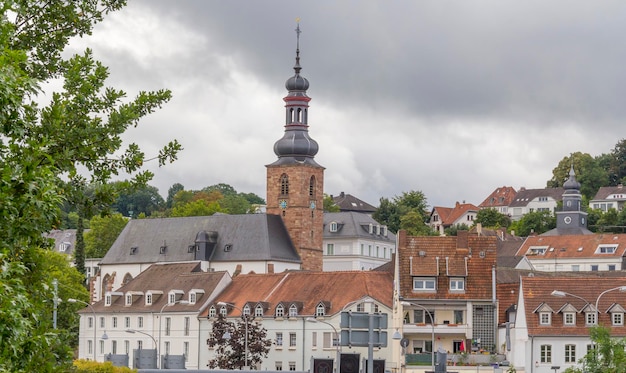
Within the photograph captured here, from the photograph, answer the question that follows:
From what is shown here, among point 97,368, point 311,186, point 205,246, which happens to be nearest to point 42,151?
point 97,368

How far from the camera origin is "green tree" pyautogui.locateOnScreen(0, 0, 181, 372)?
19.2 meters

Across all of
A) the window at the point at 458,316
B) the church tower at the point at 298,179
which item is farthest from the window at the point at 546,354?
the church tower at the point at 298,179

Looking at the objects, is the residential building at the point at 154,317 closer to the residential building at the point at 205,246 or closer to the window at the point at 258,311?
the window at the point at 258,311

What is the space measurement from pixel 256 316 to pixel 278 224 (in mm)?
41737

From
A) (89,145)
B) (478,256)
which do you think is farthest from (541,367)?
(89,145)

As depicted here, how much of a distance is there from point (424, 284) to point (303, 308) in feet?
39.5

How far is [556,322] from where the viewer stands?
9812 centimetres

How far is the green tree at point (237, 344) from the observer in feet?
363

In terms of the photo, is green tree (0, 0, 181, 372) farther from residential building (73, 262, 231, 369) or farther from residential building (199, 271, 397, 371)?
residential building (73, 262, 231, 369)

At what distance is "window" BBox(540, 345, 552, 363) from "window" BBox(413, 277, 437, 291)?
14.7m

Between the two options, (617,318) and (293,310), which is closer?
(617,318)

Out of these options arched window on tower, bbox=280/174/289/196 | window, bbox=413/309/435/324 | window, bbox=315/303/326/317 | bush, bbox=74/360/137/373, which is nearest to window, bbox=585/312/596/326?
window, bbox=413/309/435/324

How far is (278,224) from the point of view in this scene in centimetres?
16200

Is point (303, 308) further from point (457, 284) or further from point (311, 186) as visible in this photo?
point (311, 186)
